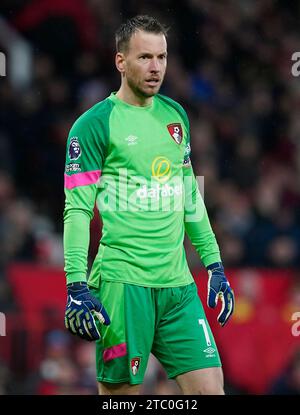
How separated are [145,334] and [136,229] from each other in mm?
522

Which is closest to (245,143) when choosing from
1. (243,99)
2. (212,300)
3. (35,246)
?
(243,99)

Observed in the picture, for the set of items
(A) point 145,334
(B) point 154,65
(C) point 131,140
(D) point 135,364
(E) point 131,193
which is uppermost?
(B) point 154,65

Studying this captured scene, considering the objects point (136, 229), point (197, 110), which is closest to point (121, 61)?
point (136, 229)

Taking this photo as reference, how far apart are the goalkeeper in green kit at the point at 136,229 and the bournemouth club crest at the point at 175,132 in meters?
0.02

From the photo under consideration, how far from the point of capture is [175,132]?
550 centimetres

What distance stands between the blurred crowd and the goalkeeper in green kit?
3.41 m

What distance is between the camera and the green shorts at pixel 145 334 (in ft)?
17.5

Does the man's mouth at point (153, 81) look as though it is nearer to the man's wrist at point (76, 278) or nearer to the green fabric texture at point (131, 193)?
the green fabric texture at point (131, 193)

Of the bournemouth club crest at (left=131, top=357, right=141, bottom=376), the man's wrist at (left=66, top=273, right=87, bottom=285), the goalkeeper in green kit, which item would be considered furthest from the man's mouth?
the bournemouth club crest at (left=131, top=357, right=141, bottom=376)

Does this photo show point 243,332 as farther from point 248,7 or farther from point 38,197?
point 248,7

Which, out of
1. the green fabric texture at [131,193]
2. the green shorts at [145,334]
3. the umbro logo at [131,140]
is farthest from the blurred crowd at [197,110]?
the umbro logo at [131,140]

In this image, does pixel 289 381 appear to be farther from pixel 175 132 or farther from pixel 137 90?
pixel 137 90

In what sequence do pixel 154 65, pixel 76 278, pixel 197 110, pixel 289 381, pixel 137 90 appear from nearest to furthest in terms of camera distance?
pixel 76 278 → pixel 154 65 → pixel 137 90 → pixel 289 381 → pixel 197 110

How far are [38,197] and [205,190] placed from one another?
1658 millimetres
